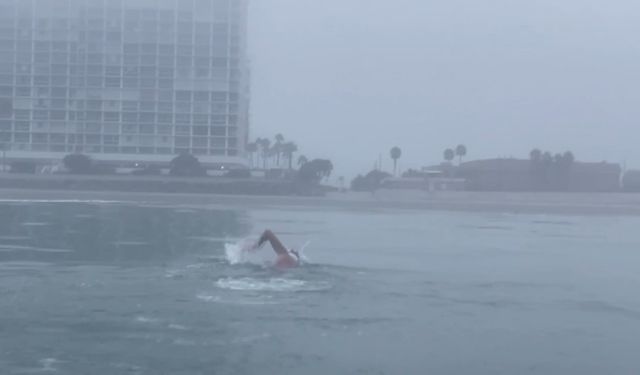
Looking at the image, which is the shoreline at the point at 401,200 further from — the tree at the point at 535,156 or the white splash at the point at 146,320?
the white splash at the point at 146,320

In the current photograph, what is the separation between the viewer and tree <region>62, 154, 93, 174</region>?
4266 cm

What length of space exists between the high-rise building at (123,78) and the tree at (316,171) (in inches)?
192

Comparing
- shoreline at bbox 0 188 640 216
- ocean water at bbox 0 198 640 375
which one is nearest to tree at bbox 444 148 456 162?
shoreline at bbox 0 188 640 216

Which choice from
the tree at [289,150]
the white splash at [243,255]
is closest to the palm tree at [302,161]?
the tree at [289,150]

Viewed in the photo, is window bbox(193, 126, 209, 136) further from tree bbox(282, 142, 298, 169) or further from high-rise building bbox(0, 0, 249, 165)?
Answer: tree bbox(282, 142, 298, 169)

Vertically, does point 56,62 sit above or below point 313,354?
above

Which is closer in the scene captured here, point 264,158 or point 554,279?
point 554,279

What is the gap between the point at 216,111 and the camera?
43500mm

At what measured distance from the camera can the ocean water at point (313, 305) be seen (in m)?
9.98

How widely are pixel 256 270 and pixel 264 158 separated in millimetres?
34649

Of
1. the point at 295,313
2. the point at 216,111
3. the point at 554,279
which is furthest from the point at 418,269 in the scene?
the point at 216,111

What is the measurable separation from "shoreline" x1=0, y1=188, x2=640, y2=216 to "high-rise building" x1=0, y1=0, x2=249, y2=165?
7.11ft

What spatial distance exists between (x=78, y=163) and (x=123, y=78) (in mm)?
3675

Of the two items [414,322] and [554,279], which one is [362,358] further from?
[554,279]
